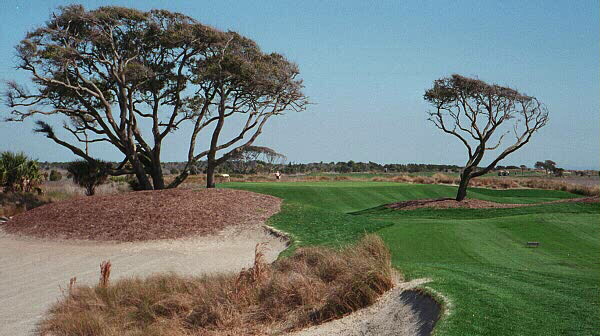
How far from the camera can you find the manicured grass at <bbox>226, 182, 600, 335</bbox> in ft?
21.2

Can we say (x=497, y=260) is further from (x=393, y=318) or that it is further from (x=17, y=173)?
(x=17, y=173)

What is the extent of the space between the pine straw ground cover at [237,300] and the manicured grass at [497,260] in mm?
992

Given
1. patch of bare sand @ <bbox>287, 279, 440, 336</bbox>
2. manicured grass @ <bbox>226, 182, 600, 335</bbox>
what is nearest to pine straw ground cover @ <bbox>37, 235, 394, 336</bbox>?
patch of bare sand @ <bbox>287, 279, 440, 336</bbox>

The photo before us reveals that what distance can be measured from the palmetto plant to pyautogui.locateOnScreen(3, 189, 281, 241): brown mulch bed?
552 centimetres

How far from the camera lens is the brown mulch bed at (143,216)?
60.4 feet

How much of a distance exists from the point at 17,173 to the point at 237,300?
20.1 meters

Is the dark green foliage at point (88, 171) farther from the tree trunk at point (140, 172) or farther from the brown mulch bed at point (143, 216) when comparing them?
the brown mulch bed at point (143, 216)

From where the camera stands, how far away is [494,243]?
45.3ft

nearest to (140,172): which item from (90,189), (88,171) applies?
(88,171)

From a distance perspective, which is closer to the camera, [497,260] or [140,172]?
[497,260]

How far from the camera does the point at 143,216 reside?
63.1ft

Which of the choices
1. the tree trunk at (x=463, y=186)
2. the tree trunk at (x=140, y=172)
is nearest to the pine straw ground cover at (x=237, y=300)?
the tree trunk at (x=140, y=172)

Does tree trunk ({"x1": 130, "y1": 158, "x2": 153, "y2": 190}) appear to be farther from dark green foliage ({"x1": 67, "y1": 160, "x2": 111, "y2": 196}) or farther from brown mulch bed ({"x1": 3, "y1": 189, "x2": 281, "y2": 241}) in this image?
brown mulch bed ({"x1": 3, "y1": 189, "x2": 281, "y2": 241})

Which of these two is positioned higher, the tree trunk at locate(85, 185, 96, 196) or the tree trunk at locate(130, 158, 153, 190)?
the tree trunk at locate(130, 158, 153, 190)
